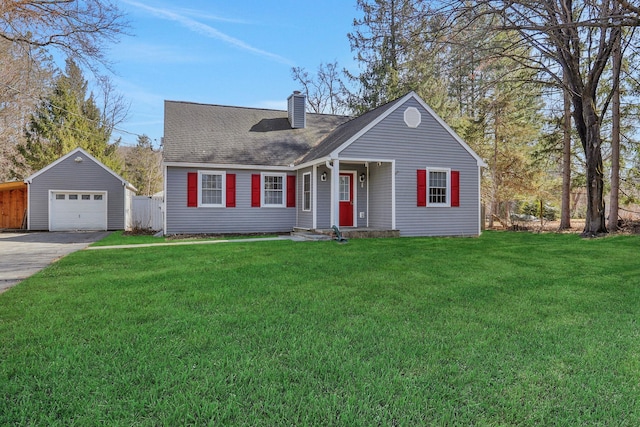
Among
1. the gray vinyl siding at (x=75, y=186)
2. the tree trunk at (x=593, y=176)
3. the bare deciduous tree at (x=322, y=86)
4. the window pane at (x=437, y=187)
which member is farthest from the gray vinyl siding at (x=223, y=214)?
the bare deciduous tree at (x=322, y=86)

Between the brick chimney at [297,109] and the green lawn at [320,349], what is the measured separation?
12.0 meters

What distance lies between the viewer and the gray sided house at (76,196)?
58.9 ft

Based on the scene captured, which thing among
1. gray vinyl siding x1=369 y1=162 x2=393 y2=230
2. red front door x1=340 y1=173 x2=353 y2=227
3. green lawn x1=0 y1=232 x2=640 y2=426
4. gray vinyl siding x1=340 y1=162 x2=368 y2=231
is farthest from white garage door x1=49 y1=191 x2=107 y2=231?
green lawn x1=0 y1=232 x2=640 y2=426

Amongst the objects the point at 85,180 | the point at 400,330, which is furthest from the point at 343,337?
the point at 85,180

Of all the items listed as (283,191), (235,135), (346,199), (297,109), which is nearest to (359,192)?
(346,199)

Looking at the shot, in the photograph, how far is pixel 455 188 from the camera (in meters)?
13.8

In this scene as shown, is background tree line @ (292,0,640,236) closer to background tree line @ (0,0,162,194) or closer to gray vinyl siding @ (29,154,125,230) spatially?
background tree line @ (0,0,162,194)

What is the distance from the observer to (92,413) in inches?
82.8

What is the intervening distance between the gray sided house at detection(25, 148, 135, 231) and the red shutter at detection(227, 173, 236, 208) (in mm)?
7897

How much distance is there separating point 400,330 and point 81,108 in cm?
2928

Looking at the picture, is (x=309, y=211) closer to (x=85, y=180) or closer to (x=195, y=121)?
(x=195, y=121)

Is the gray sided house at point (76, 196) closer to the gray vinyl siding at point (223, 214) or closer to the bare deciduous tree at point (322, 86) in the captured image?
the gray vinyl siding at point (223, 214)

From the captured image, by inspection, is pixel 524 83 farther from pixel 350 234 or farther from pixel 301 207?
pixel 301 207

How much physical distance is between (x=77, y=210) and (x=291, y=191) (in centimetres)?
1108
